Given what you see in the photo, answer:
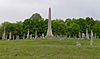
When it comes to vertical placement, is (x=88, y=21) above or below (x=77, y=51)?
above

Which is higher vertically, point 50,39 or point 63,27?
point 63,27

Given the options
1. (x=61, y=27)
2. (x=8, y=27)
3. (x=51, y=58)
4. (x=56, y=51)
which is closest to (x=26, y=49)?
(x=56, y=51)

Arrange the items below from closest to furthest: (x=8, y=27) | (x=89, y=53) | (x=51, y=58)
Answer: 1. (x=51, y=58)
2. (x=89, y=53)
3. (x=8, y=27)

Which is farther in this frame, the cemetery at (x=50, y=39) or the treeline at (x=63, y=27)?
the treeline at (x=63, y=27)

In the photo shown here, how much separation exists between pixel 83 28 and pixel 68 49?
211 feet

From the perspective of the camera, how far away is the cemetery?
28925mm

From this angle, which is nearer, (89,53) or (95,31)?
(89,53)

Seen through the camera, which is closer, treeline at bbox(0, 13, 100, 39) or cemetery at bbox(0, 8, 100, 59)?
cemetery at bbox(0, 8, 100, 59)

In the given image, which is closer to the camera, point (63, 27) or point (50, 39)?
point (50, 39)

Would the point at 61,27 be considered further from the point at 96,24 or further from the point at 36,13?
the point at 36,13

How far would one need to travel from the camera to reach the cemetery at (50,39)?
28925mm

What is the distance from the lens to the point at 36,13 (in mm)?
109750

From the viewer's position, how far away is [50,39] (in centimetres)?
5731

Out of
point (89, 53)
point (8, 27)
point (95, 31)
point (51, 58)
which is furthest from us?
point (8, 27)
